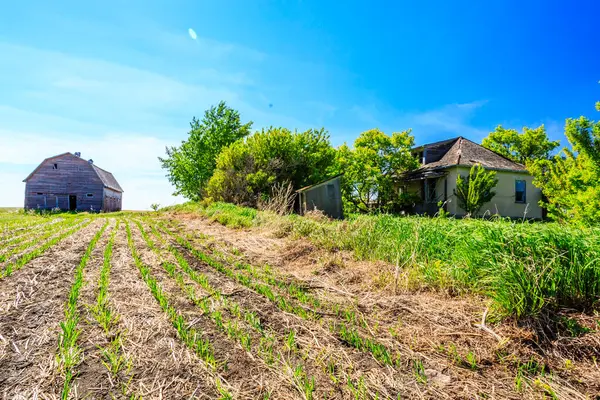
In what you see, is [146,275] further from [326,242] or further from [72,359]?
[326,242]

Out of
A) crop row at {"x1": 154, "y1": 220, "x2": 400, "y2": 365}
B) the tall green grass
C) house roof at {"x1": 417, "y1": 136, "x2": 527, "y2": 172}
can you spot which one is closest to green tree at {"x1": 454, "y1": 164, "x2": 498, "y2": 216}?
house roof at {"x1": 417, "y1": 136, "x2": 527, "y2": 172}

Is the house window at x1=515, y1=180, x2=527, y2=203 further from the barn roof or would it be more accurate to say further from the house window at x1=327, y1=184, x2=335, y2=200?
the barn roof

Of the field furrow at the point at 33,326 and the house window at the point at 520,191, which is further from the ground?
the house window at the point at 520,191

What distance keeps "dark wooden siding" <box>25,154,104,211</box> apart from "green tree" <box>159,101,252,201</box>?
26.0 ft

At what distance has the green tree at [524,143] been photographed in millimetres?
29859

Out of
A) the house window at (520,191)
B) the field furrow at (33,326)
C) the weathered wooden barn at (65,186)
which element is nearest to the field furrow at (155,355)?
the field furrow at (33,326)

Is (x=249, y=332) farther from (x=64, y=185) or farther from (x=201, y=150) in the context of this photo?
(x=64, y=185)

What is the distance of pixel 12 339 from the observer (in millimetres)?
2727

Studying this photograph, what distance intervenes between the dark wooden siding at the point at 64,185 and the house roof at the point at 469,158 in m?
33.6

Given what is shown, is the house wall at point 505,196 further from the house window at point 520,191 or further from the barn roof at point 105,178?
the barn roof at point 105,178

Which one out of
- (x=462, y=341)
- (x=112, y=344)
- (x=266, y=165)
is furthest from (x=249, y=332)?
(x=266, y=165)

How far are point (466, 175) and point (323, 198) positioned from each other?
33.0 ft

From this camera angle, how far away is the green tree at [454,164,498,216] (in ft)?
56.3

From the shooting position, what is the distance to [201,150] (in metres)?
30.2
